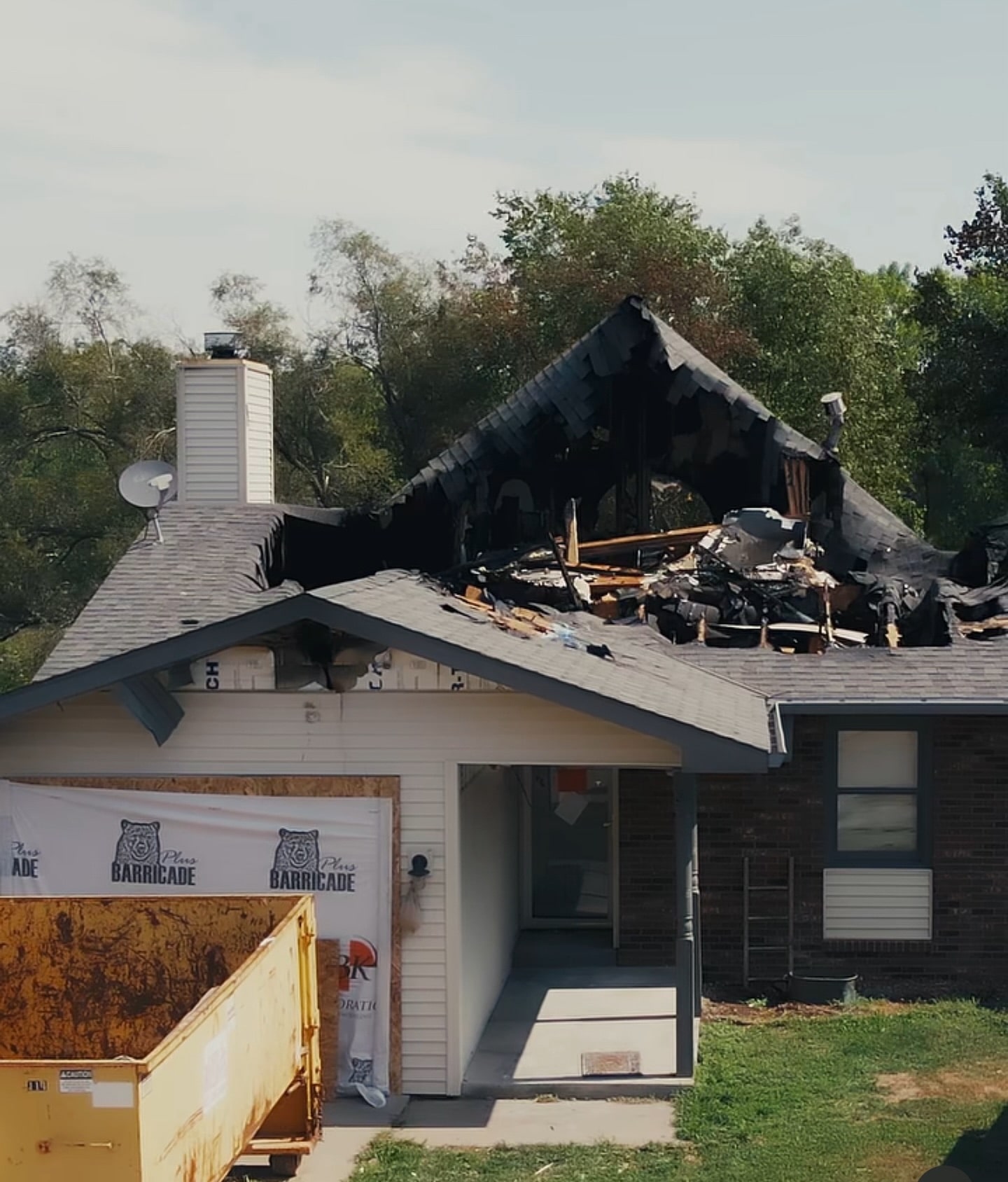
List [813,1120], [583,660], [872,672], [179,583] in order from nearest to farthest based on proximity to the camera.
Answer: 1. [813,1120]
2. [583,660]
3. [872,672]
4. [179,583]

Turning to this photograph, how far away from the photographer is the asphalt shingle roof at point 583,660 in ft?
32.8

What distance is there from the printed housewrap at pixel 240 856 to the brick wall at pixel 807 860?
343 centimetres

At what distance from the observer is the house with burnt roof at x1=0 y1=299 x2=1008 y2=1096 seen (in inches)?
408

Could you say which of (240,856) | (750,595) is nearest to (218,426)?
(750,595)

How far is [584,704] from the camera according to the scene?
9.84 m

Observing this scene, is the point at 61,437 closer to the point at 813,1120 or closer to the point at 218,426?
the point at 218,426

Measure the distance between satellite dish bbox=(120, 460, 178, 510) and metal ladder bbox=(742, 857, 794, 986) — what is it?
23.0 feet

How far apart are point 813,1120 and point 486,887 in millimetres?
3404

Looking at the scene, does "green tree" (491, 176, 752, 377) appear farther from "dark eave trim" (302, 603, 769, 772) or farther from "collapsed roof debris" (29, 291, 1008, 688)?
"dark eave trim" (302, 603, 769, 772)

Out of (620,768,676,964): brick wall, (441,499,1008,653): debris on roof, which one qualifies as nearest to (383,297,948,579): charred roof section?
(441,499,1008,653): debris on roof

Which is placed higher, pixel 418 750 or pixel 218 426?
pixel 218 426

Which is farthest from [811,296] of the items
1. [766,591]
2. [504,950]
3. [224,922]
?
[224,922]

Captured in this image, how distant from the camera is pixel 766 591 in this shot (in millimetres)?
14867

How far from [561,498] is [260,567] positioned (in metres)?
4.89
